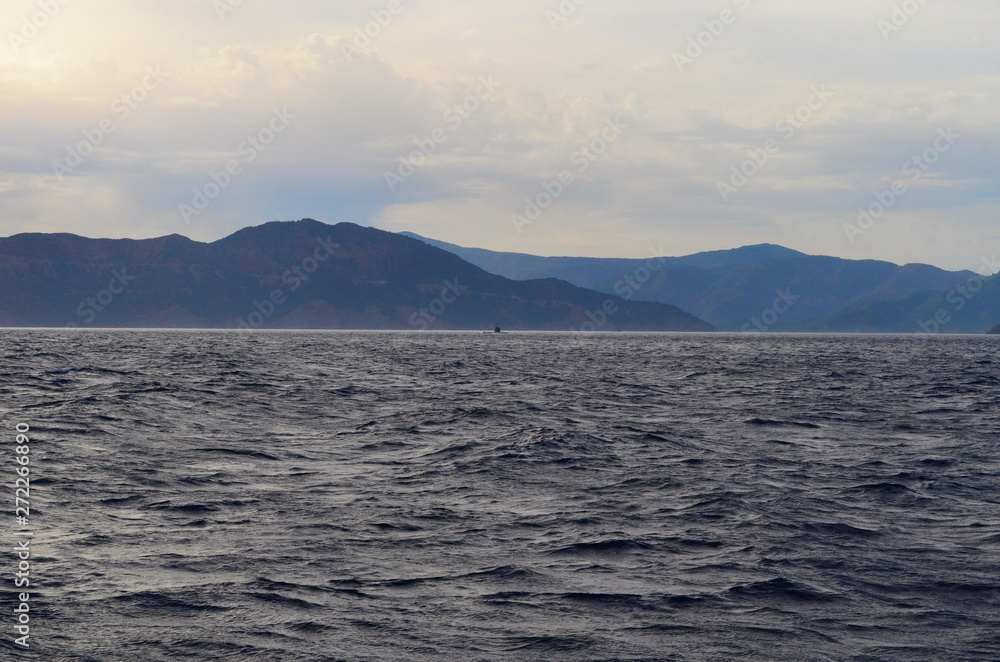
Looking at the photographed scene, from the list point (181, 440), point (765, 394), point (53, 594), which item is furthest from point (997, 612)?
point (765, 394)

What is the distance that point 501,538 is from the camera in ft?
53.9

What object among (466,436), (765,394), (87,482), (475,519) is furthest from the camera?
(765,394)

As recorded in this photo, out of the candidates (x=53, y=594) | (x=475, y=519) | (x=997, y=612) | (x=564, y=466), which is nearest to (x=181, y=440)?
(x=564, y=466)

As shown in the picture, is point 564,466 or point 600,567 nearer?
point 600,567

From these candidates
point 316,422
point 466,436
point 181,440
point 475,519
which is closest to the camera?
point 475,519

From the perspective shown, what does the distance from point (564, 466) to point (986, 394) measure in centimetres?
3966

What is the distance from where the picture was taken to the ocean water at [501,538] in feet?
37.4

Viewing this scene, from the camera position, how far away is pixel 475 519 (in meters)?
18.1

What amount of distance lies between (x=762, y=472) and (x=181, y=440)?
17208mm

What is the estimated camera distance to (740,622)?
478 inches

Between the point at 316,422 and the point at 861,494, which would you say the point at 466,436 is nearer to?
the point at 316,422

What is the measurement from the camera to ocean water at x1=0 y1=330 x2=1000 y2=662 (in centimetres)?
1141

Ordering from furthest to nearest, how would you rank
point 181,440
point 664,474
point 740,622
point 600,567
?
point 181,440 < point 664,474 < point 600,567 < point 740,622

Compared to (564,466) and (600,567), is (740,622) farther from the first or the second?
(564,466)
